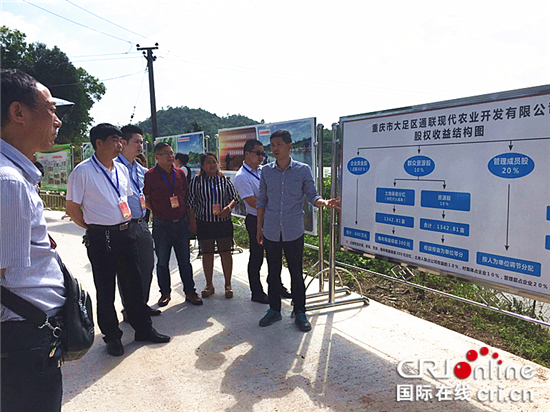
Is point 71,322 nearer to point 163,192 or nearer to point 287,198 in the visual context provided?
point 287,198

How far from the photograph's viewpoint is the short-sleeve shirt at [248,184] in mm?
4578

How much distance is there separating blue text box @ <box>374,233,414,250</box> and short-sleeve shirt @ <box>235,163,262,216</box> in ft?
4.92

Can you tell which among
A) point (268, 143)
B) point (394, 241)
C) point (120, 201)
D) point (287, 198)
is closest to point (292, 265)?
Answer: point (287, 198)

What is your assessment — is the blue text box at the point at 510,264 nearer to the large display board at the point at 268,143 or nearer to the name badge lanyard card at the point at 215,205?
the large display board at the point at 268,143

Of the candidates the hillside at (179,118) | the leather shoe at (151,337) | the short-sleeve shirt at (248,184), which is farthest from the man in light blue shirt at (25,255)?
the hillside at (179,118)

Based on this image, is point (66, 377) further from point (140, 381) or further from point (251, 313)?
point (251, 313)

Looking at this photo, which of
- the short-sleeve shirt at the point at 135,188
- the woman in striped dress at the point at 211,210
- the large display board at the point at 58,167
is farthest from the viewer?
the large display board at the point at 58,167

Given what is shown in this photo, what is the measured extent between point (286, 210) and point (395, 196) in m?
0.99

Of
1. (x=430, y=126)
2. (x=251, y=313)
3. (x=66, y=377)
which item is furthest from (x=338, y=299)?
(x=66, y=377)

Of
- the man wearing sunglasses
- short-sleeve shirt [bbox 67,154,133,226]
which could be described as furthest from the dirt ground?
short-sleeve shirt [bbox 67,154,133,226]

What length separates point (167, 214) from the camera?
175 inches

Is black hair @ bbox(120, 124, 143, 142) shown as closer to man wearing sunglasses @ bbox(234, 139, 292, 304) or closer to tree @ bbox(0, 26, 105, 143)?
man wearing sunglasses @ bbox(234, 139, 292, 304)

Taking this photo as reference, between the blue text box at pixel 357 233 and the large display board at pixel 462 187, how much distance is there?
14mm

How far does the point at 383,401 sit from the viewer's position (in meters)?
2.69
